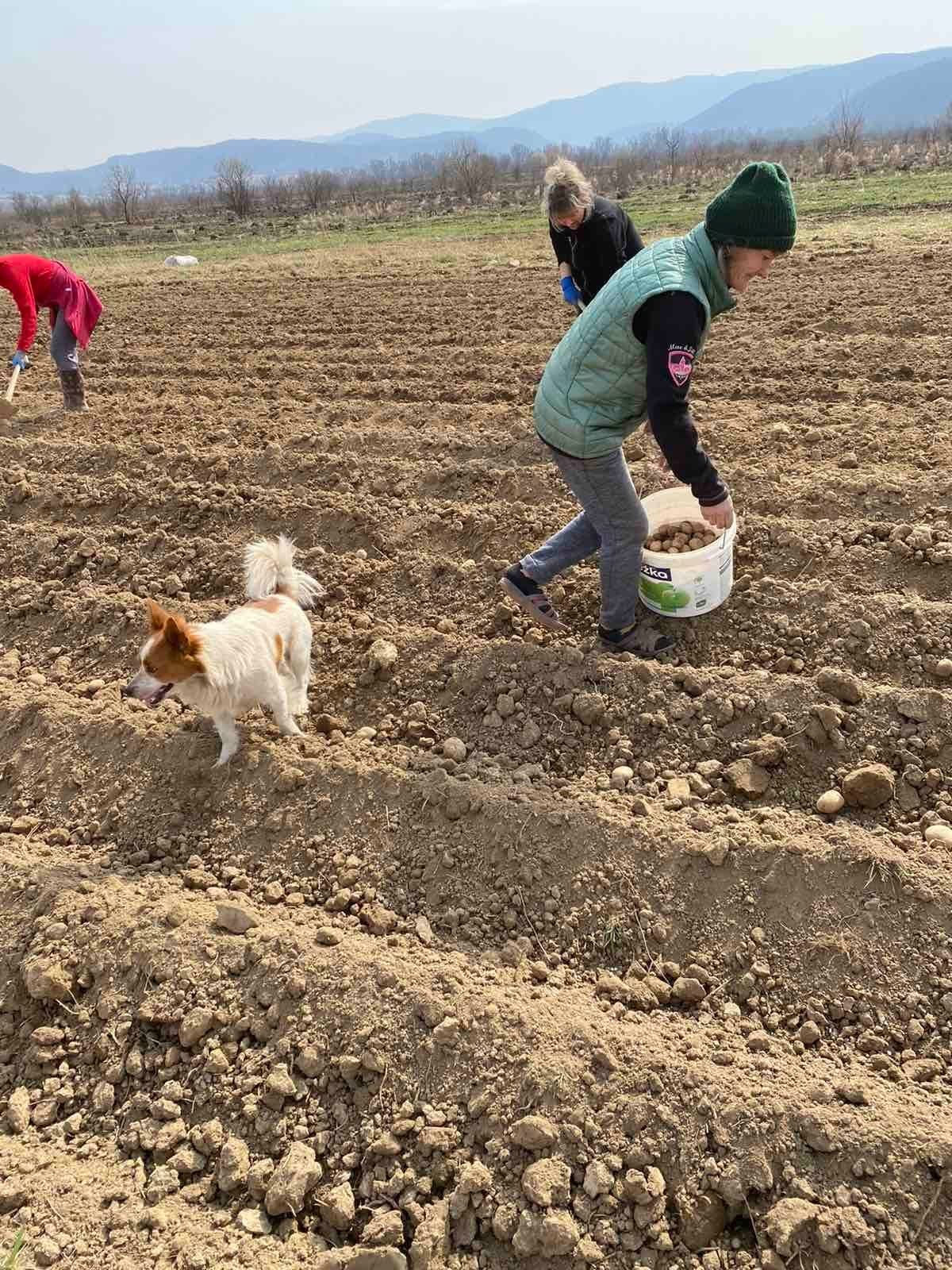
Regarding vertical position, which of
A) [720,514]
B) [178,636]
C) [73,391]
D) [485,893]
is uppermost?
[73,391]

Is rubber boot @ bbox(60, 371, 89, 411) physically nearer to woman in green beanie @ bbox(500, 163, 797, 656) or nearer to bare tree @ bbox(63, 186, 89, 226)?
woman in green beanie @ bbox(500, 163, 797, 656)

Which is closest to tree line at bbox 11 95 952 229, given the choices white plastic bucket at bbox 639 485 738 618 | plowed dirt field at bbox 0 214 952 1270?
plowed dirt field at bbox 0 214 952 1270

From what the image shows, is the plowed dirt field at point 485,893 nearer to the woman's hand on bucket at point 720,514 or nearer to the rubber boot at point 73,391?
the woman's hand on bucket at point 720,514

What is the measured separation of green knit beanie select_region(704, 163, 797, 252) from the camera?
8.51 feet

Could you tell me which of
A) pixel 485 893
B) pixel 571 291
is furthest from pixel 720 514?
pixel 571 291

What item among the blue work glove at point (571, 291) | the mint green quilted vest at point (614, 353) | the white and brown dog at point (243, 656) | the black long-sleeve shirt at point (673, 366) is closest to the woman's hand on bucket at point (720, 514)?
the black long-sleeve shirt at point (673, 366)

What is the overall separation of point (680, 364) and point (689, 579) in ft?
3.74

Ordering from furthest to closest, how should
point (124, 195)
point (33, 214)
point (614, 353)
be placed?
point (33, 214)
point (124, 195)
point (614, 353)

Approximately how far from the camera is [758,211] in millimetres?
2613

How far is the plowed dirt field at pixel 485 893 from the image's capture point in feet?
6.80

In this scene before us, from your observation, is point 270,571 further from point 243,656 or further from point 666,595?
point 666,595

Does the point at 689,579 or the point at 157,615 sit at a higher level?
the point at 157,615

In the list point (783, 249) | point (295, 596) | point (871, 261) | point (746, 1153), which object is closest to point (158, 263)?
point (871, 261)

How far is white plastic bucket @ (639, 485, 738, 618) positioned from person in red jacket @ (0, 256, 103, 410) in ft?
19.9
